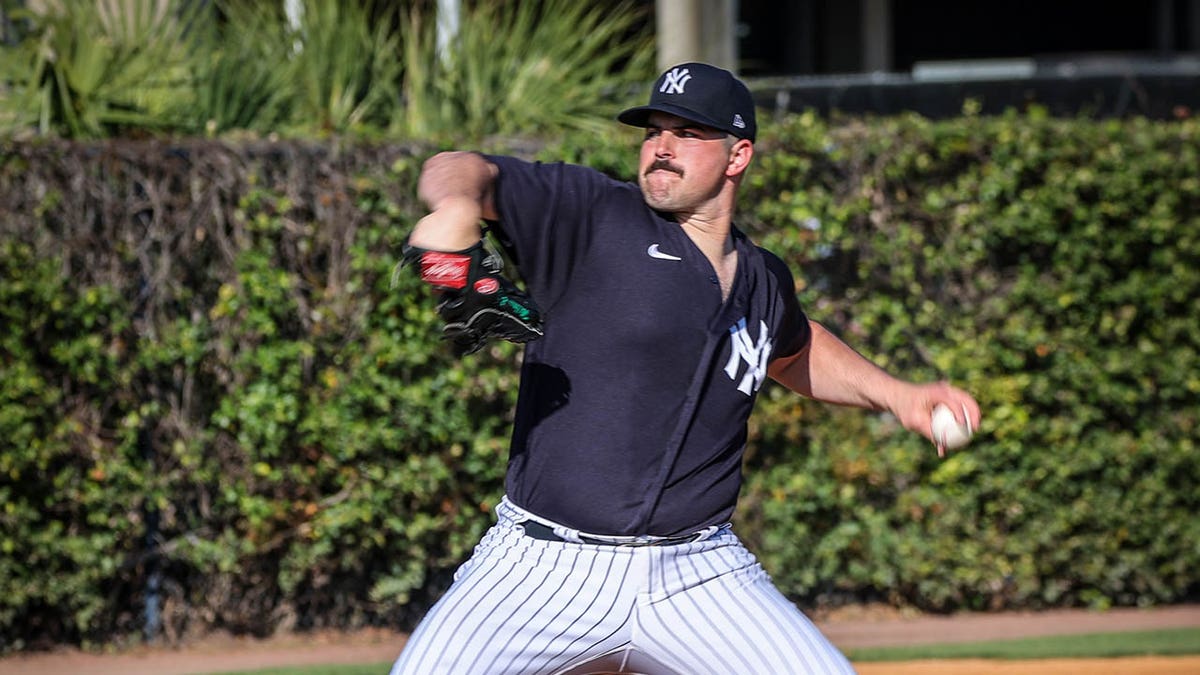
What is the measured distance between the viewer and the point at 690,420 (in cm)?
331

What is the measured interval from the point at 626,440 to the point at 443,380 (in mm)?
3584

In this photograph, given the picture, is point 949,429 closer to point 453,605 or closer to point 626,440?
point 626,440

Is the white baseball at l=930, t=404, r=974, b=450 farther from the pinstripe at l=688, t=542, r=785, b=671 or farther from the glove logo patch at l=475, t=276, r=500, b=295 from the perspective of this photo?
the glove logo patch at l=475, t=276, r=500, b=295

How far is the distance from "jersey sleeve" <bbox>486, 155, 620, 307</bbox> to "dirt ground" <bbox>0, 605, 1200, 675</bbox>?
364 centimetres

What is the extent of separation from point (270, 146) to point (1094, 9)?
13.0m

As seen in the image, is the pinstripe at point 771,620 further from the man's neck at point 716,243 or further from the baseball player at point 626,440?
the man's neck at point 716,243

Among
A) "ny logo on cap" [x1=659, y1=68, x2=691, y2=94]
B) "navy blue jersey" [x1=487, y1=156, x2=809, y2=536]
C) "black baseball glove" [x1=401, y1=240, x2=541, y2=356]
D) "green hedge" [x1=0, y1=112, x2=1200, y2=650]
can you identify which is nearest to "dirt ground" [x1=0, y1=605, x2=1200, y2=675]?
"green hedge" [x1=0, y1=112, x2=1200, y2=650]

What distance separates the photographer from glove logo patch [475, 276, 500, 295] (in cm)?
282

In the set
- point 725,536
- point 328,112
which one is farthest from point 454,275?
point 328,112

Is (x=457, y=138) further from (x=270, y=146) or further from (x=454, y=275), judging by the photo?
(x=454, y=275)

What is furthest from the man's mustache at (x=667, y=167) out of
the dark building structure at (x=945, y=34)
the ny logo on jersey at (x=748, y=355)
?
the dark building structure at (x=945, y=34)

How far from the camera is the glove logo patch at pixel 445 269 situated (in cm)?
274

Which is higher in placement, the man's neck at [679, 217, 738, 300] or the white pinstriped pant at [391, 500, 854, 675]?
the man's neck at [679, 217, 738, 300]

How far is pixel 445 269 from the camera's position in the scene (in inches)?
108
